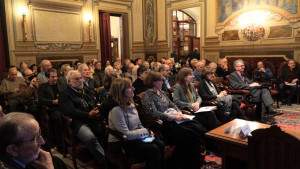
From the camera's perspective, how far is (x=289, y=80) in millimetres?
6699

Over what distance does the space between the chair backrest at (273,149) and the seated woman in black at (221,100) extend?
2.31 metres

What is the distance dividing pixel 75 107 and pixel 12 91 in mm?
2644

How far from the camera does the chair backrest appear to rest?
1.51 metres

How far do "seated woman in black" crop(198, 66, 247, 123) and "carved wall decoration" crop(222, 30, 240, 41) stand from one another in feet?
16.2

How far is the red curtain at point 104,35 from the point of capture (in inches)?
397

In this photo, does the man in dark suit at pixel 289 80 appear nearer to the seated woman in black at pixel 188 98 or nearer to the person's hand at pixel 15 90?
the seated woman in black at pixel 188 98

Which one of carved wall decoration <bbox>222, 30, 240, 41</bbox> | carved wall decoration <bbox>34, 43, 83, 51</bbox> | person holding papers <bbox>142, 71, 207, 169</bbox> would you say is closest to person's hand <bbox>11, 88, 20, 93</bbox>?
person holding papers <bbox>142, 71, 207, 169</bbox>

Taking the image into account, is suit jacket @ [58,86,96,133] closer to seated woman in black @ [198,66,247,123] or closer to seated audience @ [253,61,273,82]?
seated woman in black @ [198,66,247,123]

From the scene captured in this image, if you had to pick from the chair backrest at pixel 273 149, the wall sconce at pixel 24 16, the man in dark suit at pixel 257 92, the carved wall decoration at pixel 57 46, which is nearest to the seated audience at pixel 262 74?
the man in dark suit at pixel 257 92

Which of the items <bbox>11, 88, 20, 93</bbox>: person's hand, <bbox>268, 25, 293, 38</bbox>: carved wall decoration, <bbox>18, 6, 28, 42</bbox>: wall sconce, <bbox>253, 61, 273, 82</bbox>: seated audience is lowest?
<bbox>11, 88, 20, 93</bbox>: person's hand

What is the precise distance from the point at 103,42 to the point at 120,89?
8.07m

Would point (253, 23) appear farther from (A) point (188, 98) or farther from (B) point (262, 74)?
(A) point (188, 98)

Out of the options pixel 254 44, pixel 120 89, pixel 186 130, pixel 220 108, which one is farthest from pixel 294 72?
pixel 120 89

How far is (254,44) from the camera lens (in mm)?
8125
